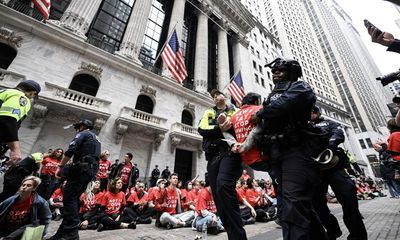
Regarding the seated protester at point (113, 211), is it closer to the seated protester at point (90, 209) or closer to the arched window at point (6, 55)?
the seated protester at point (90, 209)

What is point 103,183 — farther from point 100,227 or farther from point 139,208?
point 100,227

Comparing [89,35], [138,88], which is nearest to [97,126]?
[138,88]

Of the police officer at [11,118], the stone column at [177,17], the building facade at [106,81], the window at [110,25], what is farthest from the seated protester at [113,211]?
the stone column at [177,17]

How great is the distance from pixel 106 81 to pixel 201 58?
10.5m

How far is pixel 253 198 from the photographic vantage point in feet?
23.2

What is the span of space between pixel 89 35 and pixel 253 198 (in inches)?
611

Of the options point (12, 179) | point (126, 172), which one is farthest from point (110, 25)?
point (12, 179)

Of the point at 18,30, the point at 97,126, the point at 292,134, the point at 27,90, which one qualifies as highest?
the point at 18,30

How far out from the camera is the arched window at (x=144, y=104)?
536 inches

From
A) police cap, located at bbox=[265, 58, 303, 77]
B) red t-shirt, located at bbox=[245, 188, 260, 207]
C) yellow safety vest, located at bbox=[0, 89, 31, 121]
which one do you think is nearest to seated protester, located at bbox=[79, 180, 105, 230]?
yellow safety vest, located at bbox=[0, 89, 31, 121]

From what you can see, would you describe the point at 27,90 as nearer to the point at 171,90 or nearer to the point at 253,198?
the point at 253,198

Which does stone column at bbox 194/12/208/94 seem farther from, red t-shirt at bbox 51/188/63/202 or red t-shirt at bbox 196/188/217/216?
red t-shirt at bbox 51/188/63/202

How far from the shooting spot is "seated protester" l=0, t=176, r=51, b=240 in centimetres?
283

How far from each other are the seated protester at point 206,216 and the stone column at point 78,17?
40.4 feet
